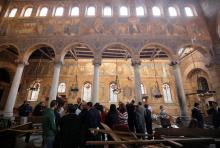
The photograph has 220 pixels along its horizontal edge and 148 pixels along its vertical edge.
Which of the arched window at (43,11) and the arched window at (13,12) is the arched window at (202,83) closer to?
the arched window at (43,11)

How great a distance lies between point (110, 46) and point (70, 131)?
30.3 feet

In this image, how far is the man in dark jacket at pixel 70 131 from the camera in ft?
12.2

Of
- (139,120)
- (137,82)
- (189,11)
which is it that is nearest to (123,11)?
(189,11)

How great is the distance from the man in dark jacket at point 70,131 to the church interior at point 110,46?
6.17 m

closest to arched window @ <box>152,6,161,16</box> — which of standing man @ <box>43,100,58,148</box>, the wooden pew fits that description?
the wooden pew

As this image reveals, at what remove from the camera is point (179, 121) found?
10.7 meters

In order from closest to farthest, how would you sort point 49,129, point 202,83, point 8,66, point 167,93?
point 49,129, point 8,66, point 202,83, point 167,93

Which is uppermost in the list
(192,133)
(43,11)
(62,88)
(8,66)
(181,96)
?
(43,11)

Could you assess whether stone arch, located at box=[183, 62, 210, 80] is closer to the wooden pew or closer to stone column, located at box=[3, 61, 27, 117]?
the wooden pew

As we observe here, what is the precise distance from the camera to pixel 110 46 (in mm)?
12172

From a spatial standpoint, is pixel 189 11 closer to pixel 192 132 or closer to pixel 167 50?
pixel 167 50

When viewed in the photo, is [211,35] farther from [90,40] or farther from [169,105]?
[90,40]

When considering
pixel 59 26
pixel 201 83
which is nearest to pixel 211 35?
pixel 201 83

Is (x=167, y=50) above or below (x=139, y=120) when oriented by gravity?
above
